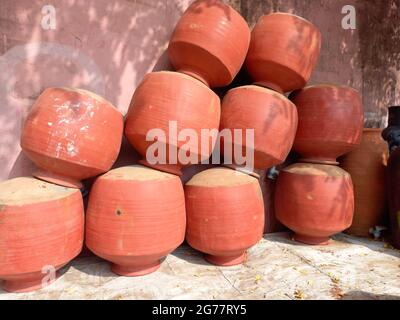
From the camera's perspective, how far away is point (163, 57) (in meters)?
3.22

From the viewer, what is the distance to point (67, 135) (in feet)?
7.38

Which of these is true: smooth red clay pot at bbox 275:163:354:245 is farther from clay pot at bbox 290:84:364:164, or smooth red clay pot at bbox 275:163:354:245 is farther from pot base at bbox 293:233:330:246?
clay pot at bbox 290:84:364:164

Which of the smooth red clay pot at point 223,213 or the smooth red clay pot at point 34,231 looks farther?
Answer: the smooth red clay pot at point 223,213

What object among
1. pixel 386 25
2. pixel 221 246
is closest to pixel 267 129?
pixel 221 246

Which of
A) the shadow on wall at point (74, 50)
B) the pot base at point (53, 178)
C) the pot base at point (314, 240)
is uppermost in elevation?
the shadow on wall at point (74, 50)

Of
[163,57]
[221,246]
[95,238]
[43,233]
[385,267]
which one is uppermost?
[163,57]

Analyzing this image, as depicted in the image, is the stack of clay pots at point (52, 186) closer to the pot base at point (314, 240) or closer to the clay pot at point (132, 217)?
the clay pot at point (132, 217)

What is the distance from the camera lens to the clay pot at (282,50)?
2.99 m

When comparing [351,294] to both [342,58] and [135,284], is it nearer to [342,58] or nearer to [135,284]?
[135,284]

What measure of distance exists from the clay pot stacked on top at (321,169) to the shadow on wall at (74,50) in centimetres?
177

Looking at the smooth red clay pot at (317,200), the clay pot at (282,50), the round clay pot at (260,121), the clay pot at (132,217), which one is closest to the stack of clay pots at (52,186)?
the clay pot at (132,217)

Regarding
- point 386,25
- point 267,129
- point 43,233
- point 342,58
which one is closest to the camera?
point 43,233

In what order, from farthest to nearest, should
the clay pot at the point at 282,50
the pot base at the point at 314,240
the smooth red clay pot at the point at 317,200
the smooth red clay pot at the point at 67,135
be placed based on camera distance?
the pot base at the point at 314,240 < the smooth red clay pot at the point at 317,200 < the clay pot at the point at 282,50 < the smooth red clay pot at the point at 67,135

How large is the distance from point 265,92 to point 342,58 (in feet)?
7.57
